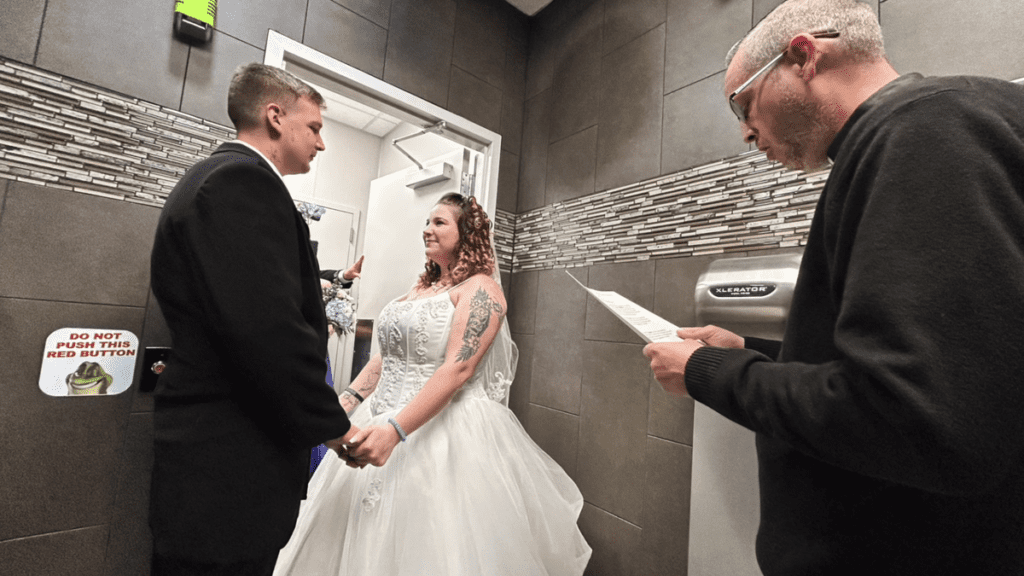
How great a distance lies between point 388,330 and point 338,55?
1.17 metres

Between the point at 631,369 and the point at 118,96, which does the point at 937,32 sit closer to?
the point at 631,369

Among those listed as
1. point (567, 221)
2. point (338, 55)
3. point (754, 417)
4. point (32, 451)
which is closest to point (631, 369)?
point (567, 221)

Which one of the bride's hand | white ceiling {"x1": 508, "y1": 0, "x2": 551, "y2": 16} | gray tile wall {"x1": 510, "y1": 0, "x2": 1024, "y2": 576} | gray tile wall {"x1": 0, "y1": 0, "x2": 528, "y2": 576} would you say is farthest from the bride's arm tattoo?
white ceiling {"x1": 508, "y1": 0, "x2": 551, "y2": 16}

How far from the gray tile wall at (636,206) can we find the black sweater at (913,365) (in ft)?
3.18

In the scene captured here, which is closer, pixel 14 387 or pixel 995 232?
Answer: pixel 995 232

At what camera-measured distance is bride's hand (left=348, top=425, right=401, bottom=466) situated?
1140mm

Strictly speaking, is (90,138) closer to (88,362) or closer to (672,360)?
(88,362)

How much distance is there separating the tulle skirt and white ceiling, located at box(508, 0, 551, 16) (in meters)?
2.16

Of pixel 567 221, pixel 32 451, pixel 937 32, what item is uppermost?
pixel 937 32

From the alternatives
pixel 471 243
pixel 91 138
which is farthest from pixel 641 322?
pixel 91 138

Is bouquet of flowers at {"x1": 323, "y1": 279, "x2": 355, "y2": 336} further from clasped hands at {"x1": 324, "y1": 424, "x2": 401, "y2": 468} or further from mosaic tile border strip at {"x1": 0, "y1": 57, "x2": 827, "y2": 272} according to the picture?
clasped hands at {"x1": 324, "y1": 424, "x2": 401, "y2": 468}

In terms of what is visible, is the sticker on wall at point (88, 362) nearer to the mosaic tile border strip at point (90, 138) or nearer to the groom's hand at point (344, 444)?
the mosaic tile border strip at point (90, 138)

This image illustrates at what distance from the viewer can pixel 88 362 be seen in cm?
132

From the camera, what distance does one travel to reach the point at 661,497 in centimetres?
161
